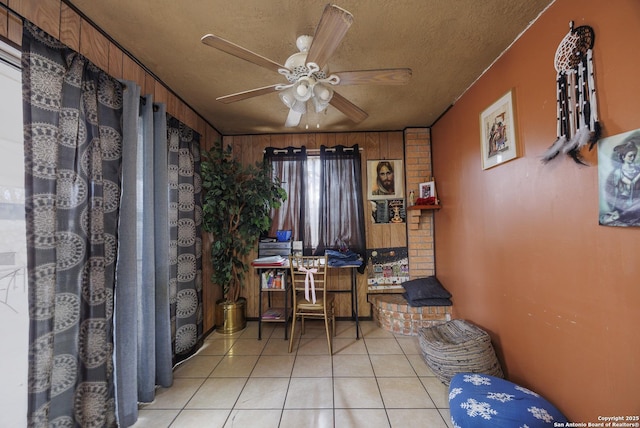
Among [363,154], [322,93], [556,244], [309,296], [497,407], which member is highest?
[363,154]

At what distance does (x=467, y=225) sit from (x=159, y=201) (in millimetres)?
2837

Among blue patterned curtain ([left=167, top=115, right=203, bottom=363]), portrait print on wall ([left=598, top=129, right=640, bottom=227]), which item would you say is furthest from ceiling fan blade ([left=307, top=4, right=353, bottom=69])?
blue patterned curtain ([left=167, top=115, right=203, bottom=363])

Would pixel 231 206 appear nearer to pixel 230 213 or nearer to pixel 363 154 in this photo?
pixel 230 213

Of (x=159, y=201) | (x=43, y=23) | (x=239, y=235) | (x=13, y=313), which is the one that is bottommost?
(x=13, y=313)

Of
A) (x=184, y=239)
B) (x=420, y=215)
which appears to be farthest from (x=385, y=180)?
(x=184, y=239)

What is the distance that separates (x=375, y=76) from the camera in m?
1.49

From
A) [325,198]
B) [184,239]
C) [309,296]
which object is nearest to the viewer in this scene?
A: [184,239]

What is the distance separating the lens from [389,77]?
149 cm

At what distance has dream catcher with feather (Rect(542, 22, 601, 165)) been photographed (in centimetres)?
123

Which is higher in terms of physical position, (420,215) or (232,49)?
(232,49)

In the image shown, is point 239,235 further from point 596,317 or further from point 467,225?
point 596,317

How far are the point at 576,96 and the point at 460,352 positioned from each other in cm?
181

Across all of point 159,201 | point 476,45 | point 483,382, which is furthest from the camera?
point 159,201

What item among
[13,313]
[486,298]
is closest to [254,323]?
[13,313]
